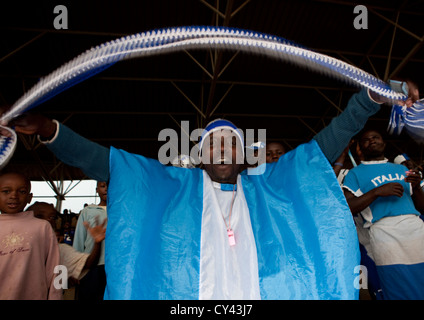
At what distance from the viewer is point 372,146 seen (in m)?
3.28

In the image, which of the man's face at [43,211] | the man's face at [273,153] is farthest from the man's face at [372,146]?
the man's face at [43,211]

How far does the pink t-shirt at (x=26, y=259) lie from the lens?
8.49 feet

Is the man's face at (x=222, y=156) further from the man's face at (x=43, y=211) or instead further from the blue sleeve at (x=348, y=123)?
the man's face at (x=43, y=211)

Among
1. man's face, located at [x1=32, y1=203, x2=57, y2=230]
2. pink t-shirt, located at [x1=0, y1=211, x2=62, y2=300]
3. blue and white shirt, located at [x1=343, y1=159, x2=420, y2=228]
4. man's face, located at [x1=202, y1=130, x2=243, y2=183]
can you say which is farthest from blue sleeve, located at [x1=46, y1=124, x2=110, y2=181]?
blue and white shirt, located at [x1=343, y1=159, x2=420, y2=228]

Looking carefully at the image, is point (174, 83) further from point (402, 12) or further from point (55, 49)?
point (402, 12)

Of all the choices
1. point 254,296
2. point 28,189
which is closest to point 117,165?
point 254,296

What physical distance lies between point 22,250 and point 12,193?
0.54 m

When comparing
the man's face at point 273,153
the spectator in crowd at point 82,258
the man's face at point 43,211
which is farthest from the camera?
the man's face at point 273,153

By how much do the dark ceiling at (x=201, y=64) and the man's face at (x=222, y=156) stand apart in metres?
4.90

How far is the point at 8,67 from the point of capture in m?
9.11

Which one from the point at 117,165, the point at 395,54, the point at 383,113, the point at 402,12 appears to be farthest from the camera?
the point at 383,113

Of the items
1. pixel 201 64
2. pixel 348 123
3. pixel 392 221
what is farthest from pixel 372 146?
pixel 201 64

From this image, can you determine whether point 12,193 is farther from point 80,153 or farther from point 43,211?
point 80,153

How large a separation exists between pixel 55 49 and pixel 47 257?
7365 millimetres
